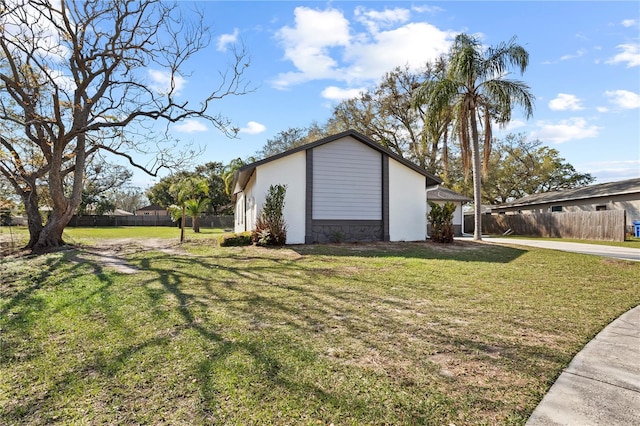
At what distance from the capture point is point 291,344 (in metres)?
3.52

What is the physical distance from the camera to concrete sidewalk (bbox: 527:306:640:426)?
2.31 meters

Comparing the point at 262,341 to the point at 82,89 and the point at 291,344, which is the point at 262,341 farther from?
the point at 82,89

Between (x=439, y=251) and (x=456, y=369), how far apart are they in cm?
896

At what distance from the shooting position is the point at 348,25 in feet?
→ 38.8

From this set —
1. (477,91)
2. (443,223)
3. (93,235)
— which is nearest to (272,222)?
(443,223)

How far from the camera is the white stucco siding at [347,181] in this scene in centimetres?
1393

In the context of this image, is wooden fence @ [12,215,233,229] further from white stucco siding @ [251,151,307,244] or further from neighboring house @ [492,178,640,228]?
neighboring house @ [492,178,640,228]

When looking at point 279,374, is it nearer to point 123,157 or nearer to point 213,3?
point 213,3

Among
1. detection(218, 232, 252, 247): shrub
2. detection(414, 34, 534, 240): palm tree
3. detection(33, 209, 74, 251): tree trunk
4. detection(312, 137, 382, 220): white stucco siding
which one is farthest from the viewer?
detection(414, 34, 534, 240): palm tree

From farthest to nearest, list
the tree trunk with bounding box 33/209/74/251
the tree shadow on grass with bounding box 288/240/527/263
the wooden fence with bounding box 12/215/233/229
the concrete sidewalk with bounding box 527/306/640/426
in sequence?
the wooden fence with bounding box 12/215/233/229 < the tree trunk with bounding box 33/209/74/251 < the tree shadow on grass with bounding box 288/240/527/263 < the concrete sidewalk with bounding box 527/306/640/426

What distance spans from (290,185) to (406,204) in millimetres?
5288

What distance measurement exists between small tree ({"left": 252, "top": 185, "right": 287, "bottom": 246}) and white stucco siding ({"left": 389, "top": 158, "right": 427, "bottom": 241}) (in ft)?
16.0

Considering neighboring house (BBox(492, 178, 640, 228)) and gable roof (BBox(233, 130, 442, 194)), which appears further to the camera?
neighboring house (BBox(492, 178, 640, 228))

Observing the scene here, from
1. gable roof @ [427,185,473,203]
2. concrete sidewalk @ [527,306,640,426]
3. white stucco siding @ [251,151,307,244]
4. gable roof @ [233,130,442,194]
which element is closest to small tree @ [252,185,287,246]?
white stucco siding @ [251,151,307,244]
